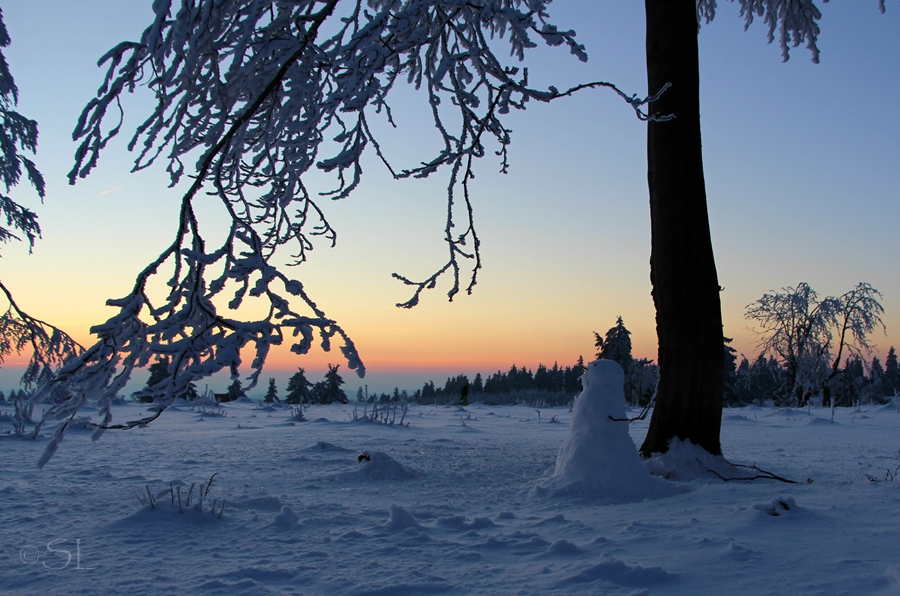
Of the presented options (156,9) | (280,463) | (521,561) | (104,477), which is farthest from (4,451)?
(521,561)

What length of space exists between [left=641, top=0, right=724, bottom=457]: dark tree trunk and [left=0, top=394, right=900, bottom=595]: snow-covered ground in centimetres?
56

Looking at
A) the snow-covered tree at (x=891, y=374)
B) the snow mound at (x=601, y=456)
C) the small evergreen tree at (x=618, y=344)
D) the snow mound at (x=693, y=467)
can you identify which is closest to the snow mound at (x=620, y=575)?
the snow mound at (x=601, y=456)

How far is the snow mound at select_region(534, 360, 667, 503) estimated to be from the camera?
12.7 ft

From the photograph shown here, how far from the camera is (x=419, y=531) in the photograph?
2934 millimetres

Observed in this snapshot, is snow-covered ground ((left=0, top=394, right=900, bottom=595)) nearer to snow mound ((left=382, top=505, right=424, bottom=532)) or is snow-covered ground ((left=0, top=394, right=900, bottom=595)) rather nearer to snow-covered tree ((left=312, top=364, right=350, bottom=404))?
snow mound ((left=382, top=505, right=424, bottom=532))

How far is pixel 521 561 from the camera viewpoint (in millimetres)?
2498

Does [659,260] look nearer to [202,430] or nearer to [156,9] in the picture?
[156,9]

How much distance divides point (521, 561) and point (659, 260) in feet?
11.3

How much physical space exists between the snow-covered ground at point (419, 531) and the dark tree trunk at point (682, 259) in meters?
0.56

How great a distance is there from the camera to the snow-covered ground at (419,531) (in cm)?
223

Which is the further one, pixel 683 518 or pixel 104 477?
pixel 104 477

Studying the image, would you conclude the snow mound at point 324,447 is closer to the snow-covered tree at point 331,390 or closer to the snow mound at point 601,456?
the snow mound at point 601,456

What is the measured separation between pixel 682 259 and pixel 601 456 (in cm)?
203

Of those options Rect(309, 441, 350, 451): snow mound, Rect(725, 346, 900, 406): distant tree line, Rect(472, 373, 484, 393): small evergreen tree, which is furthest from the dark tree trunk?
Rect(472, 373, 484, 393): small evergreen tree
